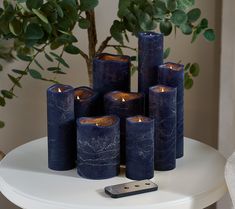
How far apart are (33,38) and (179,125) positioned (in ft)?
1.24

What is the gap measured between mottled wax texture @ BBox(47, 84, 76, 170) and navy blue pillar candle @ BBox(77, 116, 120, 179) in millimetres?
39

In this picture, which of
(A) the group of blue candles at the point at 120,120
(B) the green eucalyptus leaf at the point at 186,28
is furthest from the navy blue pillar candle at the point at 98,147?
(B) the green eucalyptus leaf at the point at 186,28

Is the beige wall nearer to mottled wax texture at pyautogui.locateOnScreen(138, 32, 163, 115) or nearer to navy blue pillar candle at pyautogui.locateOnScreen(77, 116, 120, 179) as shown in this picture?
mottled wax texture at pyautogui.locateOnScreen(138, 32, 163, 115)

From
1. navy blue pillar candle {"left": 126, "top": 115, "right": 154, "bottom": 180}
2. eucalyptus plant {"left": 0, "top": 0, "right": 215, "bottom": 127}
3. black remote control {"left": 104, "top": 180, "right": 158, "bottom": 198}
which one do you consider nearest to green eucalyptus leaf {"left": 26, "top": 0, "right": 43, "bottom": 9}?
eucalyptus plant {"left": 0, "top": 0, "right": 215, "bottom": 127}

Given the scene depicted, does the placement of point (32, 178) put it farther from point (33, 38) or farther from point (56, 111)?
point (33, 38)

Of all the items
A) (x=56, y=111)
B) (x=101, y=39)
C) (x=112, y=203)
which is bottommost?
(x=112, y=203)

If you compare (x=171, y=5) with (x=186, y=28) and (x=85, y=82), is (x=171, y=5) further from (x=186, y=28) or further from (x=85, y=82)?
(x=85, y=82)

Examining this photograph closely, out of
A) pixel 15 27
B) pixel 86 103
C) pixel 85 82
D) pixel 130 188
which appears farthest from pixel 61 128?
pixel 85 82

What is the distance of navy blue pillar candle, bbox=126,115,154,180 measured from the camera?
1.10 metres

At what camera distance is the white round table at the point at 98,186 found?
1.03 metres

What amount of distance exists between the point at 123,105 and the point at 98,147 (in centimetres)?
11

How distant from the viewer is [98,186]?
3.61ft

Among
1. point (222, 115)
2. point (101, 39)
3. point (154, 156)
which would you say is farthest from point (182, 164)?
point (101, 39)

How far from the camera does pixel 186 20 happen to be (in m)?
1.34
